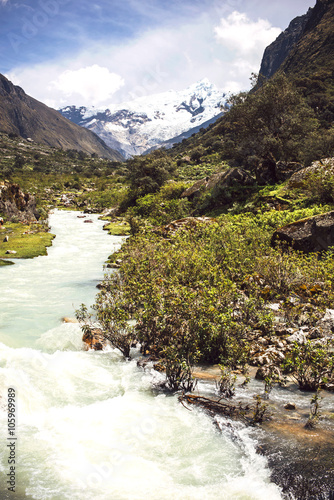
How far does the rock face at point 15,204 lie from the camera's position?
28141 millimetres

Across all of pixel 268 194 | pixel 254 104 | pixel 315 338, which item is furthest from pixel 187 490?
pixel 254 104

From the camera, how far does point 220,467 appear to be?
15.4ft

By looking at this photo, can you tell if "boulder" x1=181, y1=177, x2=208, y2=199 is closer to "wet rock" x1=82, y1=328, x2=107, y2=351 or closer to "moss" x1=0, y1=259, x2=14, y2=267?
"moss" x1=0, y1=259, x2=14, y2=267

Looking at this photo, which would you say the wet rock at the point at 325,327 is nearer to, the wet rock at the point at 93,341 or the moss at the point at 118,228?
the wet rock at the point at 93,341

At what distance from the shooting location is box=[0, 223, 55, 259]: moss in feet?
66.9

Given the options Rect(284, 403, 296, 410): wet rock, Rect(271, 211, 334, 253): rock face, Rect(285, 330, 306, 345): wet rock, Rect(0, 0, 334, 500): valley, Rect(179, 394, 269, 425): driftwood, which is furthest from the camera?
Rect(271, 211, 334, 253): rock face

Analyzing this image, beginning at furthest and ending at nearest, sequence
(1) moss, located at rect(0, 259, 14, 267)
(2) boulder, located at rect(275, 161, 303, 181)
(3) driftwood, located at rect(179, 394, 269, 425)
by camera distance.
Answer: (2) boulder, located at rect(275, 161, 303, 181)
(1) moss, located at rect(0, 259, 14, 267)
(3) driftwood, located at rect(179, 394, 269, 425)

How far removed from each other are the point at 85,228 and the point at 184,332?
27.6 m

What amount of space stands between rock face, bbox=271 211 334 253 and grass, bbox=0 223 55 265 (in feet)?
51.8

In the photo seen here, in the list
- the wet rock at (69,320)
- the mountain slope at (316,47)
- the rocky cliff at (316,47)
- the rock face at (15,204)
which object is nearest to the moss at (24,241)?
the rock face at (15,204)

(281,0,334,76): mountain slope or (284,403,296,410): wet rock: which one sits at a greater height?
(281,0,334,76): mountain slope

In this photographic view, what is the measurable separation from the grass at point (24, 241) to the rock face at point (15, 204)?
1.85 meters

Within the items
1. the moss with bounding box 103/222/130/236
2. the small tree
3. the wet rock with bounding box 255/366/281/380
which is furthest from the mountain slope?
the wet rock with bounding box 255/366/281/380

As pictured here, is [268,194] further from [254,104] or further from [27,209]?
[27,209]
